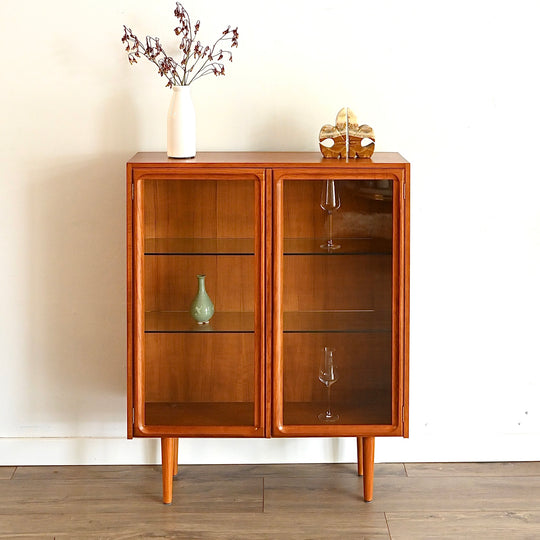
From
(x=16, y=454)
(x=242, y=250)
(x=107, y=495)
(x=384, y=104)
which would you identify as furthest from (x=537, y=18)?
(x=16, y=454)

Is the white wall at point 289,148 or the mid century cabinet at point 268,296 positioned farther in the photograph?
the white wall at point 289,148

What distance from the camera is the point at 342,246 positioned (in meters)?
2.66

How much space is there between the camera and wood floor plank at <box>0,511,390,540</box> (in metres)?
2.58

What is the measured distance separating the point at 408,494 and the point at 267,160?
3.82 feet

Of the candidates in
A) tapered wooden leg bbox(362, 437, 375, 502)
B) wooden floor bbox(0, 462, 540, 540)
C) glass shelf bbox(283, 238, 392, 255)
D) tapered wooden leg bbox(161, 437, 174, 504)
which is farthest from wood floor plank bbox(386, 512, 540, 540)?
glass shelf bbox(283, 238, 392, 255)

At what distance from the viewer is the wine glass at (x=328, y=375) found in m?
2.71

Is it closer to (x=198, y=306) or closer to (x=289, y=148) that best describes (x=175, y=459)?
(x=198, y=306)

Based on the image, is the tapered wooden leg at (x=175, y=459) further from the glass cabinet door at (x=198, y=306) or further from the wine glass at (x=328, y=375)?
the wine glass at (x=328, y=375)

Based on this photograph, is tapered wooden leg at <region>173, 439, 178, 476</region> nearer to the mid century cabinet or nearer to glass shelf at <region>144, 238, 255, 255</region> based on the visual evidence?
the mid century cabinet

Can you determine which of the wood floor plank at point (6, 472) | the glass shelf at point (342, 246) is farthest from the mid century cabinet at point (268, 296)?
the wood floor plank at point (6, 472)

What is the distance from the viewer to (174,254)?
264cm

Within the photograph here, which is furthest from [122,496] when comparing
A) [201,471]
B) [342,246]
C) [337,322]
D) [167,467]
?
[342,246]

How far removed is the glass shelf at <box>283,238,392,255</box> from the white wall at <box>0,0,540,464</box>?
0.39 m

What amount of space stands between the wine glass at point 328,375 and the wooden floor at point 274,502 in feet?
0.96
